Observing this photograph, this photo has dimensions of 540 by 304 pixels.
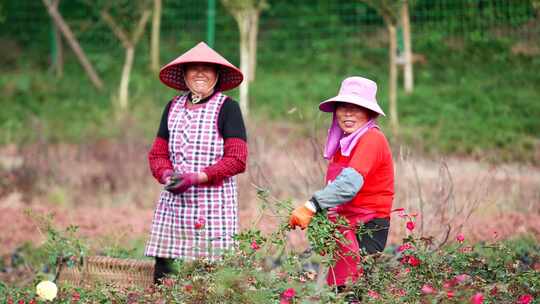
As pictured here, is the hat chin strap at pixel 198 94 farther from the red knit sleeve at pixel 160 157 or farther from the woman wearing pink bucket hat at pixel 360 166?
the woman wearing pink bucket hat at pixel 360 166

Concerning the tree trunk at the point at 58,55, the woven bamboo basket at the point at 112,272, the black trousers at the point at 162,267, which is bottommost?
the woven bamboo basket at the point at 112,272

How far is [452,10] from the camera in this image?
13.2 m

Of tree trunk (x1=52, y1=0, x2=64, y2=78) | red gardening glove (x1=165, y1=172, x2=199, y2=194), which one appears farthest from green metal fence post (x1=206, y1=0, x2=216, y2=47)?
red gardening glove (x1=165, y1=172, x2=199, y2=194)

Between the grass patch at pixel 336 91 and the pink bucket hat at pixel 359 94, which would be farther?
the grass patch at pixel 336 91

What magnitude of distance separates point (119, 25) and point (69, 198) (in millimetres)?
4901

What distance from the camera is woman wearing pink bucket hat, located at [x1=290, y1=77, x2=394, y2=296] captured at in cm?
417

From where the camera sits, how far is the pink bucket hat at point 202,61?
4676mm

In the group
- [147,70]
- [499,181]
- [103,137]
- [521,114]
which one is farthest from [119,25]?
[499,181]

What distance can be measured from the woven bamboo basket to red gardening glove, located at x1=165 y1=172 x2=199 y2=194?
65 cm

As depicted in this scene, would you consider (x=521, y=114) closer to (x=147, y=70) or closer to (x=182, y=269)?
(x=147, y=70)

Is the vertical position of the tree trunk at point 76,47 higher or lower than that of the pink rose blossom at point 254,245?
higher

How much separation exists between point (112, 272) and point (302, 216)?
1.53 m

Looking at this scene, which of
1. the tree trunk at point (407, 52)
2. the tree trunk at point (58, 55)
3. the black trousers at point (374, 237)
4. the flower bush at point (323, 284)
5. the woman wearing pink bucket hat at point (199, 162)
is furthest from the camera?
the tree trunk at point (58, 55)

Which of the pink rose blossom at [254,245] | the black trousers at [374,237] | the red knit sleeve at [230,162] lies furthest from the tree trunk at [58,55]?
the pink rose blossom at [254,245]
